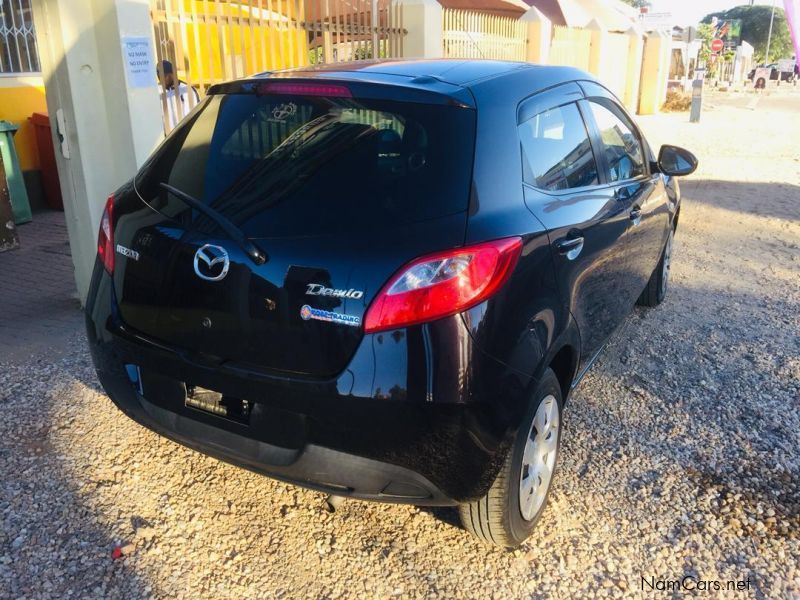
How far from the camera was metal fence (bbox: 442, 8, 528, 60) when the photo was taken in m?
10.6

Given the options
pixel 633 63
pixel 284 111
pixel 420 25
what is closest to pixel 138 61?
pixel 284 111

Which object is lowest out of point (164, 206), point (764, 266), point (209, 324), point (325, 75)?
point (764, 266)

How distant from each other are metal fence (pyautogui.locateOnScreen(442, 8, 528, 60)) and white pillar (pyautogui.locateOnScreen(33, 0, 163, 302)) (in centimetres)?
506

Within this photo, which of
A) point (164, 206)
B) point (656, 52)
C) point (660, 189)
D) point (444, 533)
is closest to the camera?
point (164, 206)

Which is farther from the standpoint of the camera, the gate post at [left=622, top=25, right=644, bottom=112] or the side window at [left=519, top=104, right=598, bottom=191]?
the gate post at [left=622, top=25, right=644, bottom=112]

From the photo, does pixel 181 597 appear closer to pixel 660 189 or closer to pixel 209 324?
pixel 209 324

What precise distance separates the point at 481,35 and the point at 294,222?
10810 mm

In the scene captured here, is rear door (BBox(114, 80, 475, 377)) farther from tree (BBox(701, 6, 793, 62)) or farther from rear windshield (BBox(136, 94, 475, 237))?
tree (BBox(701, 6, 793, 62))

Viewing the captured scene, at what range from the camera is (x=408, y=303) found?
7.40ft

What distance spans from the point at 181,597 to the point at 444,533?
1.02m

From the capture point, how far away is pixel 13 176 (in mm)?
7902

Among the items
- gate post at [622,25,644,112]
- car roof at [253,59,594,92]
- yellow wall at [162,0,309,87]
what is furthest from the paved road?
gate post at [622,25,644,112]

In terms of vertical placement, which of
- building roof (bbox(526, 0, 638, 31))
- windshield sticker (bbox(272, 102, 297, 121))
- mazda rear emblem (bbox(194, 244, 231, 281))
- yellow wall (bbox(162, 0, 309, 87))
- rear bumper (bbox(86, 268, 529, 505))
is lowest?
rear bumper (bbox(86, 268, 529, 505))

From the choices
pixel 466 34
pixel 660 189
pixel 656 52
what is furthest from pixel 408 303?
pixel 656 52
